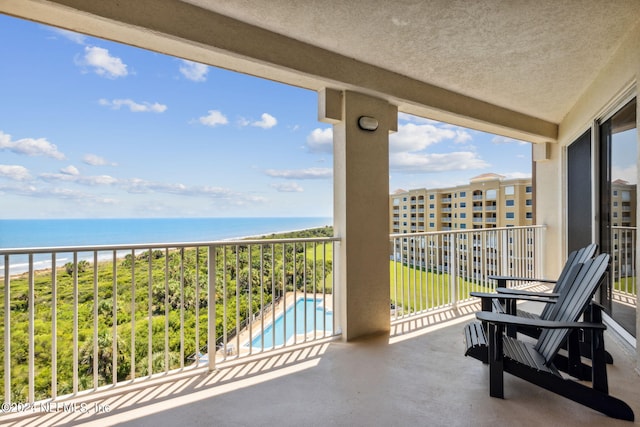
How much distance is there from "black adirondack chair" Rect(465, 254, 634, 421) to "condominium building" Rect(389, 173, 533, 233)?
7.64 feet

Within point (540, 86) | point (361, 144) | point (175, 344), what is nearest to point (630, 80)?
point (540, 86)

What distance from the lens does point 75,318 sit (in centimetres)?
202

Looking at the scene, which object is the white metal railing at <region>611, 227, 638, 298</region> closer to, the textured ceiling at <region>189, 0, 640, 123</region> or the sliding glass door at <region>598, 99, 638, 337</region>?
the sliding glass door at <region>598, 99, 638, 337</region>

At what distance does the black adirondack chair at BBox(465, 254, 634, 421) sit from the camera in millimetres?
1764

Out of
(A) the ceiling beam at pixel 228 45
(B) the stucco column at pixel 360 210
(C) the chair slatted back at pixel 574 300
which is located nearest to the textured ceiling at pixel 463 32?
(A) the ceiling beam at pixel 228 45

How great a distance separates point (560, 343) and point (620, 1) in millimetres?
2238

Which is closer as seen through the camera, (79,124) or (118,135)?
(79,124)

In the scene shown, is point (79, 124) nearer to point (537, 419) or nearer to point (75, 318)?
point (75, 318)

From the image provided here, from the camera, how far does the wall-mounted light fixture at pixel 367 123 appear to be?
3109mm

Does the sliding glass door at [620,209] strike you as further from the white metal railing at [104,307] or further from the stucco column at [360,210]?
the white metal railing at [104,307]

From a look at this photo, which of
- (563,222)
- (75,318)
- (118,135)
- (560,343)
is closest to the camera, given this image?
(560,343)

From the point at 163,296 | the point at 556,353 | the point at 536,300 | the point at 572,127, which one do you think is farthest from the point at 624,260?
the point at 163,296

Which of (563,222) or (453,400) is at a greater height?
(563,222)

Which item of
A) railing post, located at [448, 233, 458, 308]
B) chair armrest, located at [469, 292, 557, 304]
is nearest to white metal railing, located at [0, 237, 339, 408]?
chair armrest, located at [469, 292, 557, 304]
